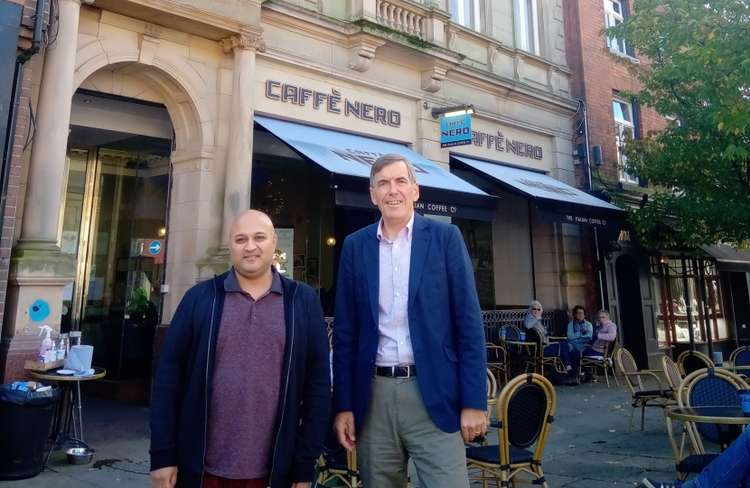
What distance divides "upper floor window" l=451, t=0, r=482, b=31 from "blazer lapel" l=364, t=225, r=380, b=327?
34.2 ft

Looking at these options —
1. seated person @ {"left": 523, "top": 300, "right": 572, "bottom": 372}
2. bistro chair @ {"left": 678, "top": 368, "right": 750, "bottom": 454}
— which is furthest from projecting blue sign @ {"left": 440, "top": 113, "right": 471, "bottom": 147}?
bistro chair @ {"left": 678, "top": 368, "right": 750, "bottom": 454}

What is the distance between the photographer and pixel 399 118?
10141 millimetres

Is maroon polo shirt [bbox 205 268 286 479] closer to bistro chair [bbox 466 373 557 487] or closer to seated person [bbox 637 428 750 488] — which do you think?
bistro chair [bbox 466 373 557 487]

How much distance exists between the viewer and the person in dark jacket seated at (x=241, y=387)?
7.50 feet

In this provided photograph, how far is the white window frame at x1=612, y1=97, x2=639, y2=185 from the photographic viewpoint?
14.2 meters

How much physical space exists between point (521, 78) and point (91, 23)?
8.96 m

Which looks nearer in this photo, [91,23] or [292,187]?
[91,23]

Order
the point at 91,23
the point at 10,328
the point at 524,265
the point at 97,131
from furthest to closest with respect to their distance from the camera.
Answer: the point at 524,265 → the point at 97,131 → the point at 91,23 → the point at 10,328

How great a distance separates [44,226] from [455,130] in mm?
6811

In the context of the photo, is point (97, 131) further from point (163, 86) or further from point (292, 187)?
point (292, 187)

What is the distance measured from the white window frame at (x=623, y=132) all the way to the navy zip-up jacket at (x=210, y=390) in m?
12.9

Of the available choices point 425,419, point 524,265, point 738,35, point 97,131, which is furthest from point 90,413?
point 738,35

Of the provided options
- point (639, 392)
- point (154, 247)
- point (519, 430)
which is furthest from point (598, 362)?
point (154, 247)

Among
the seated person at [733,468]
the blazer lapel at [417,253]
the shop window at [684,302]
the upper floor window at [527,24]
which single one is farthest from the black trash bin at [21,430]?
the shop window at [684,302]
